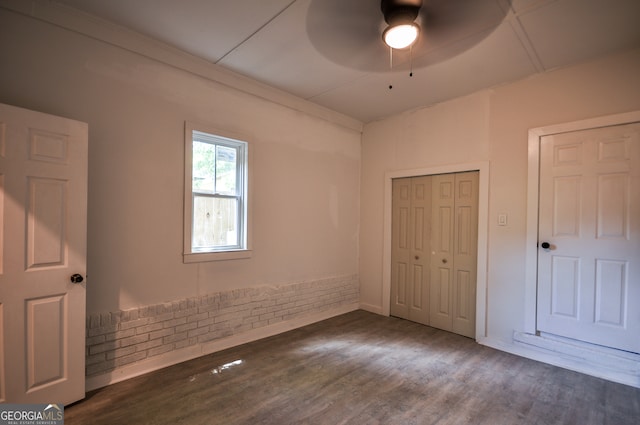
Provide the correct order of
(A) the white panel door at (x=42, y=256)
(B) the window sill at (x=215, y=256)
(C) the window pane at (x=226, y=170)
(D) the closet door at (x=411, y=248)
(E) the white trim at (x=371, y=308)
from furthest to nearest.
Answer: (E) the white trim at (x=371, y=308) < (D) the closet door at (x=411, y=248) < (C) the window pane at (x=226, y=170) < (B) the window sill at (x=215, y=256) < (A) the white panel door at (x=42, y=256)

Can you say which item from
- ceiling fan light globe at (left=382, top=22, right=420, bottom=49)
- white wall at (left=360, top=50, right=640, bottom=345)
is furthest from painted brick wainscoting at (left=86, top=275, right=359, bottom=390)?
ceiling fan light globe at (left=382, top=22, right=420, bottom=49)

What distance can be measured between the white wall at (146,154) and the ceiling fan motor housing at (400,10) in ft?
6.18

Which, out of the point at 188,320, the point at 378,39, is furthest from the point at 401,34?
the point at 188,320

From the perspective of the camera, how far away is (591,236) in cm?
288

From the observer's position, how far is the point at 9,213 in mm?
1981

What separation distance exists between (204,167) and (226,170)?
25cm

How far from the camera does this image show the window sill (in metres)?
3.03

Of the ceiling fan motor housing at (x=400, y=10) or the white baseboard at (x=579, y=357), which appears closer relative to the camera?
the ceiling fan motor housing at (x=400, y=10)

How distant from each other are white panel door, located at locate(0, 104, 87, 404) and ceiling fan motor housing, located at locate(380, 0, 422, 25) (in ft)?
7.87

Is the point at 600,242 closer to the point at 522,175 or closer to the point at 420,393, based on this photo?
the point at 522,175

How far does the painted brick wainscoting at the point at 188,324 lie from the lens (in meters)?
2.53

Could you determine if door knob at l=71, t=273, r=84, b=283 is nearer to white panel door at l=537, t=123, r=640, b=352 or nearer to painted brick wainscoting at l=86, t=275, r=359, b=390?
painted brick wainscoting at l=86, t=275, r=359, b=390

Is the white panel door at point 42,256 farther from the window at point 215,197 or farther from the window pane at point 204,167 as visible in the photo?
the window pane at point 204,167

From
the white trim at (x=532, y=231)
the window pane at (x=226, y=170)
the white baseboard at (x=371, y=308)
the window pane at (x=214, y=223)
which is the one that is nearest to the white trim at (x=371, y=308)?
the white baseboard at (x=371, y=308)
